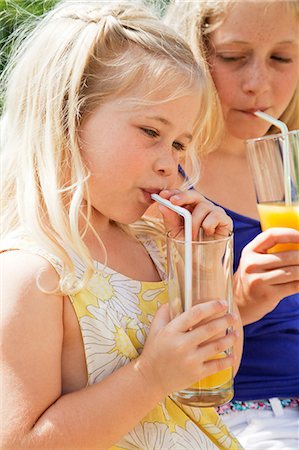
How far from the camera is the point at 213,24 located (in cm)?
207

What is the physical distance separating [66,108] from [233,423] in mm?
916

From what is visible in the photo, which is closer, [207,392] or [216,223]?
[207,392]

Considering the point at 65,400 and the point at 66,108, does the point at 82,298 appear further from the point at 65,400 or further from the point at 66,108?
the point at 66,108

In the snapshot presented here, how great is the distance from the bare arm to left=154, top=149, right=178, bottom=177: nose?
11.9 inches

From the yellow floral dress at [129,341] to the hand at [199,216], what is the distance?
15cm

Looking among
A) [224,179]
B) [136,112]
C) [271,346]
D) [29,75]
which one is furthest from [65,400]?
[224,179]

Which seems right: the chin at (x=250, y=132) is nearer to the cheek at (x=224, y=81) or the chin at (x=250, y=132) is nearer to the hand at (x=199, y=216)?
the cheek at (x=224, y=81)

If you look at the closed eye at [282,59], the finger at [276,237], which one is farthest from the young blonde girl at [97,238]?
the closed eye at [282,59]

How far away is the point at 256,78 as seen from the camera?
2.03m

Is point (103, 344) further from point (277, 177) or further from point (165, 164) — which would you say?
point (277, 177)

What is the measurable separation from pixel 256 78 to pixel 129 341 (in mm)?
905

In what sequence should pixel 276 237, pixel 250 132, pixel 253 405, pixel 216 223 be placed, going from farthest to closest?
pixel 250 132 → pixel 253 405 → pixel 276 237 → pixel 216 223

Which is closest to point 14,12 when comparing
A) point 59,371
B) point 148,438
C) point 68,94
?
point 68,94

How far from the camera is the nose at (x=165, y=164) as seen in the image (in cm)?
149
